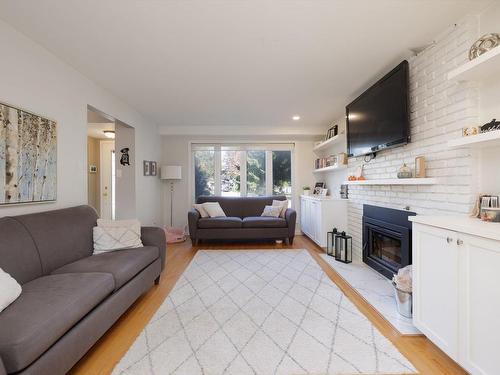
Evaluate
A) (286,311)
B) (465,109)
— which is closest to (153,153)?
(286,311)

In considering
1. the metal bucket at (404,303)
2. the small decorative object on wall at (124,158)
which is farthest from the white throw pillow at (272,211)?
the metal bucket at (404,303)

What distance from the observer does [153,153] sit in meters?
4.71

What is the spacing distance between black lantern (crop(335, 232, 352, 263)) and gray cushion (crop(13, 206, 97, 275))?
305 cm

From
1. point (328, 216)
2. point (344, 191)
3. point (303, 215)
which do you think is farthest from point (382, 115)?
point (303, 215)

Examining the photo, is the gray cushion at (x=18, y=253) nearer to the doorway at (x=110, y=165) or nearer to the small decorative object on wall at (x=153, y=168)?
the doorway at (x=110, y=165)

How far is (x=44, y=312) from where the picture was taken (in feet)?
4.02

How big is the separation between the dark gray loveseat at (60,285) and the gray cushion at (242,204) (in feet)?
8.15

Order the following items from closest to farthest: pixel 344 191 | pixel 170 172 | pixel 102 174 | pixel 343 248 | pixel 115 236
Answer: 1. pixel 115 236
2. pixel 343 248
3. pixel 344 191
4. pixel 170 172
5. pixel 102 174

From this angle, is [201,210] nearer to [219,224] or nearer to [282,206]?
[219,224]

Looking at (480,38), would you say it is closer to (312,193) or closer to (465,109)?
(465,109)

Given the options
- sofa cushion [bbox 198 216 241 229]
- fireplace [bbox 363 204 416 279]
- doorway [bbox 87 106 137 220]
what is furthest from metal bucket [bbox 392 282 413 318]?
doorway [bbox 87 106 137 220]

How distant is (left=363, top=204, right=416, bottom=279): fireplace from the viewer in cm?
239

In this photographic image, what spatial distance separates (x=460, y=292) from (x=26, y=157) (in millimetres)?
3250

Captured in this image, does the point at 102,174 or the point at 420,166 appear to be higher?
the point at 102,174
